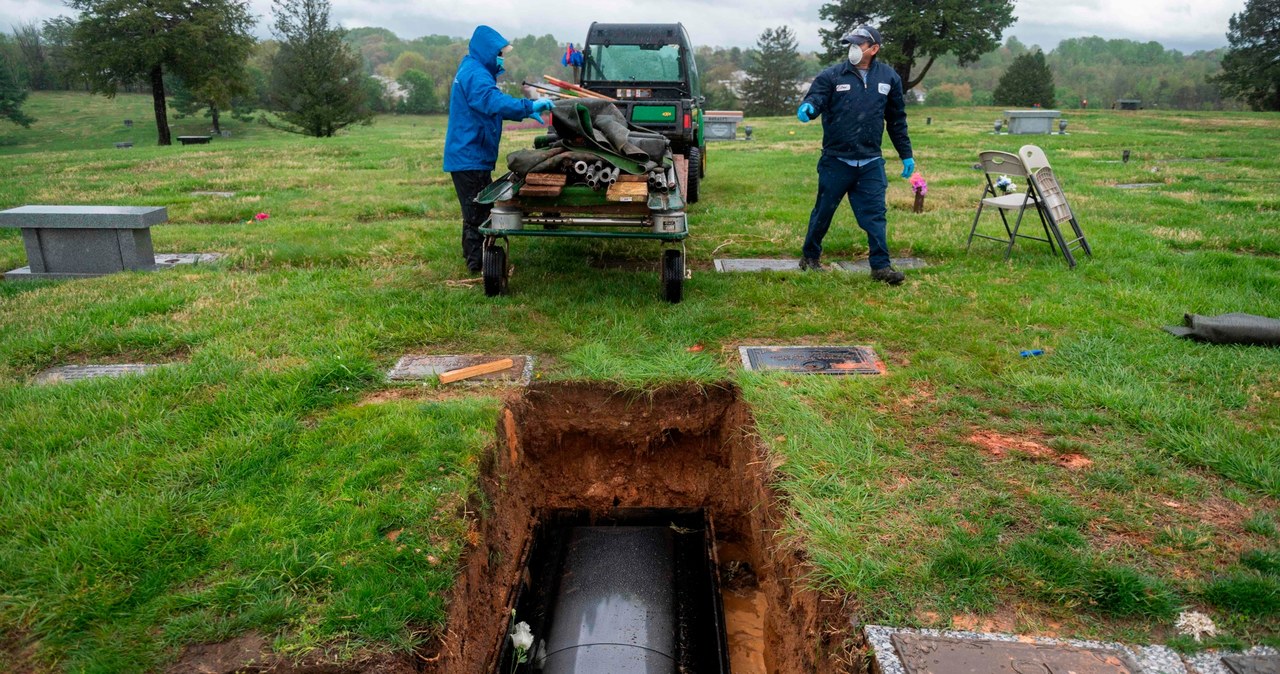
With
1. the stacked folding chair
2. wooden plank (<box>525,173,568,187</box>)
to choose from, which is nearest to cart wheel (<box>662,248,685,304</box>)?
wooden plank (<box>525,173,568,187</box>)

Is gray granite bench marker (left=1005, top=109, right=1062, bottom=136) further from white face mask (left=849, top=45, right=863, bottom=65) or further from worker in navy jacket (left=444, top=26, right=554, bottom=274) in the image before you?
worker in navy jacket (left=444, top=26, right=554, bottom=274)

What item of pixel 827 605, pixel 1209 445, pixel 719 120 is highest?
pixel 719 120

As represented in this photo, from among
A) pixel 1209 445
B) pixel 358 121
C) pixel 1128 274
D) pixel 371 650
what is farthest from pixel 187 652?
pixel 358 121

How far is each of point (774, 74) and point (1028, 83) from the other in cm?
2125

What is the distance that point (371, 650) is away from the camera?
2553 mm

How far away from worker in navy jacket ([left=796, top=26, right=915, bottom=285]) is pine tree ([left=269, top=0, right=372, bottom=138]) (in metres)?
32.3

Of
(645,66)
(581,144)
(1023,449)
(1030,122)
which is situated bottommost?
(1023,449)

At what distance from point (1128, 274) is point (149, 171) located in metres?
16.5

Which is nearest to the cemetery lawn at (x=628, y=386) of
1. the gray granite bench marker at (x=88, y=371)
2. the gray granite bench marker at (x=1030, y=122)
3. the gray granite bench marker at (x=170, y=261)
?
the gray granite bench marker at (x=88, y=371)

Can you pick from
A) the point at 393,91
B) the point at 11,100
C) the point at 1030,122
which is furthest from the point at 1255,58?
the point at 11,100

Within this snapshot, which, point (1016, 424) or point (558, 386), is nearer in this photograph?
point (1016, 424)

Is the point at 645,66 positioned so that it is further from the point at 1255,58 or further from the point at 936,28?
the point at 1255,58

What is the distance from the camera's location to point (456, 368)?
15.4ft

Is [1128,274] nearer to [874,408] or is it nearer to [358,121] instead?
[874,408]
